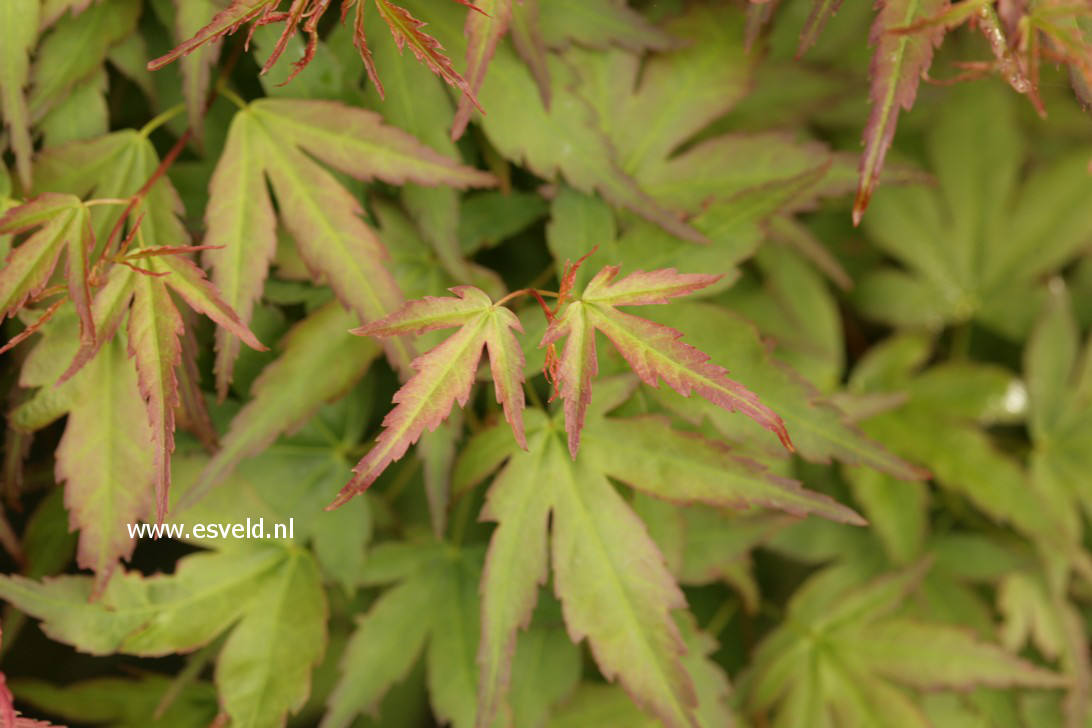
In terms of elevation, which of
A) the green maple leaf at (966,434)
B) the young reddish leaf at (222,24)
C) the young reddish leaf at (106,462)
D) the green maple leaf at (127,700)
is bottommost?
the green maple leaf at (127,700)

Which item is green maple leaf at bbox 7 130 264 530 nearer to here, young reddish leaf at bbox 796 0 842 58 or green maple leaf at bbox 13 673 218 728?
green maple leaf at bbox 13 673 218 728

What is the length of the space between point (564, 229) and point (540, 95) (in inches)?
4.6

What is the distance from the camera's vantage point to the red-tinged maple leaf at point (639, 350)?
54 centimetres

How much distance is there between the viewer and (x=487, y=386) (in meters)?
0.77

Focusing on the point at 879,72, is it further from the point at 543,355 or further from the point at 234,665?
A: the point at 234,665

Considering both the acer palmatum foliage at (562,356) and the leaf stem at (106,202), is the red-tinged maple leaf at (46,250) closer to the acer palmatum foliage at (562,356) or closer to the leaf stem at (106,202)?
the leaf stem at (106,202)

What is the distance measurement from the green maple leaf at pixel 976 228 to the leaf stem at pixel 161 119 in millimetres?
815

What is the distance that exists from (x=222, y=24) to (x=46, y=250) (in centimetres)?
21

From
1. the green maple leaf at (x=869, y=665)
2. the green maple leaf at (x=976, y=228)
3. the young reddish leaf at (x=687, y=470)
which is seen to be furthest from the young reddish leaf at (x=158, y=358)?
the green maple leaf at (x=976, y=228)

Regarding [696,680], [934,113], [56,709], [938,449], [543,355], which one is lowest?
[56,709]

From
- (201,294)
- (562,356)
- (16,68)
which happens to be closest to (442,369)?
(562,356)

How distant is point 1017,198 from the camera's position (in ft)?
3.74

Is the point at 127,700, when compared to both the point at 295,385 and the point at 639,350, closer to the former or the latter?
the point at 295,385

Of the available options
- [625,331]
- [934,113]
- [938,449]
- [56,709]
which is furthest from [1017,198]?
[56,709]
